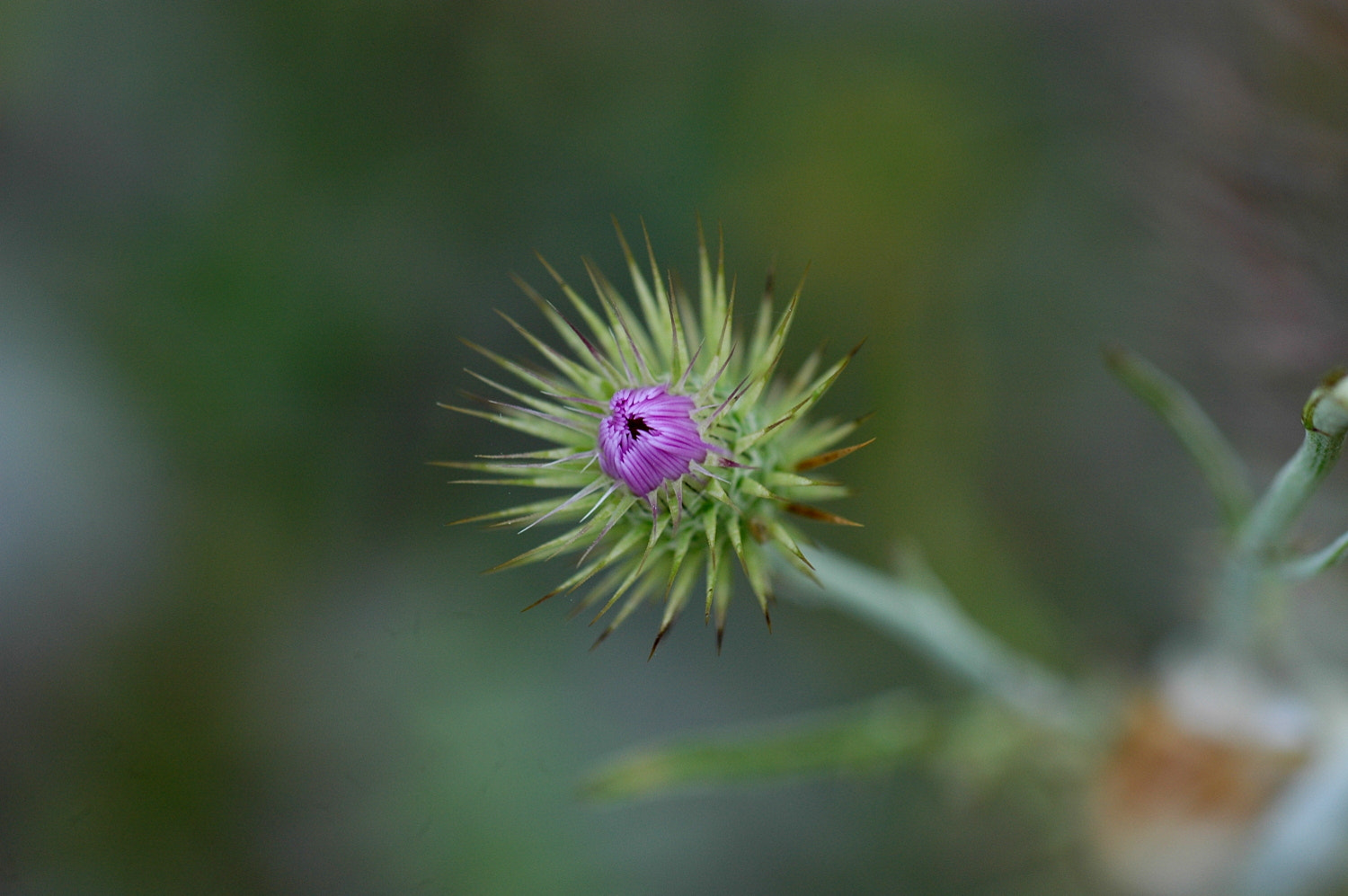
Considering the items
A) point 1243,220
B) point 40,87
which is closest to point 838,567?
point 1243,220

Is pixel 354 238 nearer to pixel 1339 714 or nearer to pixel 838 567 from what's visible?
pixel 838 567

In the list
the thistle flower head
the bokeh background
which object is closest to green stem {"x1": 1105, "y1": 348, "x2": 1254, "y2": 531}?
the thistle flower head

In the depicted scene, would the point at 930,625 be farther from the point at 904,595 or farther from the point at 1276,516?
the point at 1276,516

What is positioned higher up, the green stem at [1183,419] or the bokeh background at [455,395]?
the bokeh background at [455,395]

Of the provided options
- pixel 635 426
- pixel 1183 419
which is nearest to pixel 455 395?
pixel 635 426

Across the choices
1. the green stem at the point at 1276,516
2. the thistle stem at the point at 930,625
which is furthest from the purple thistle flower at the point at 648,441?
the green stem at the point at 1276,516

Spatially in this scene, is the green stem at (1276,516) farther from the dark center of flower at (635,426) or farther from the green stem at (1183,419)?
the dark center of flower at (635,426)
